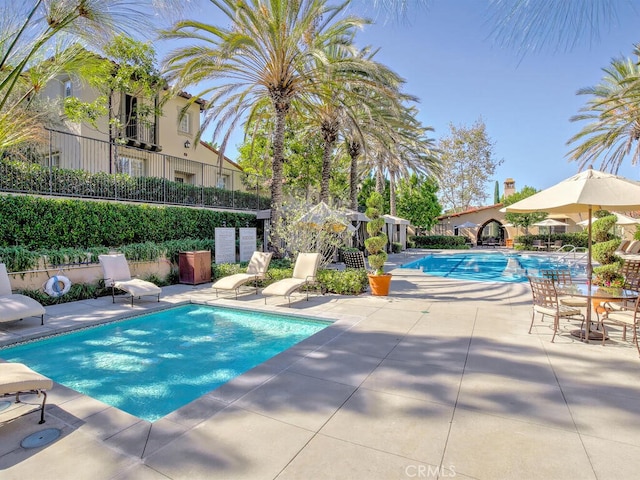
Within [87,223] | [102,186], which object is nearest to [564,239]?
[102,186]

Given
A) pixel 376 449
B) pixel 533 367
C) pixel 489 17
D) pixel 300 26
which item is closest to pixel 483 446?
pixel 376 449

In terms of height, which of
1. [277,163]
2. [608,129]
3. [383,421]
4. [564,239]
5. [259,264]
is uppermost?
[608,129]

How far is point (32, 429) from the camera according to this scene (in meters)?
3.11

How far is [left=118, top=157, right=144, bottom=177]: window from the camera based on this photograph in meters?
16.8

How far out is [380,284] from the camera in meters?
9.30

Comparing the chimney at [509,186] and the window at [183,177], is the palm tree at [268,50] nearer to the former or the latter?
the window at [183,177]

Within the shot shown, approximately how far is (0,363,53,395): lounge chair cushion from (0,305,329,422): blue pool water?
1.05 m

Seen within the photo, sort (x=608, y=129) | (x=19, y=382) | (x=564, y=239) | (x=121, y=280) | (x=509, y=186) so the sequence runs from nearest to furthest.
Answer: (x=19, y=382)
(x=121, y=280)
(x=608, y=129)
(x=564, y=239)
(x=509, y=186)

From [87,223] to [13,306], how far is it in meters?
4.48

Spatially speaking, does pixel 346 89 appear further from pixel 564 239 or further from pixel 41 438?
pixel 564 239

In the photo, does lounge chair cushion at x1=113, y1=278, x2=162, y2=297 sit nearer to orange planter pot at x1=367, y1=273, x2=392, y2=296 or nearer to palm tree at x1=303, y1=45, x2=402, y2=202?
orange planter pot at x1=367, y1=273, x2=392, y2=296

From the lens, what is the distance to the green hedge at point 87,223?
856 cm

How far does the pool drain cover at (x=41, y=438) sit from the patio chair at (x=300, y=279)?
5.27 m

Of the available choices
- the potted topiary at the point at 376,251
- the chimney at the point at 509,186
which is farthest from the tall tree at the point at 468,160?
the potted topiary at the point at 376,251
